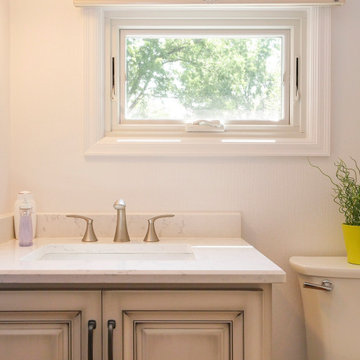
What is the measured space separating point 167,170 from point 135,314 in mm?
716

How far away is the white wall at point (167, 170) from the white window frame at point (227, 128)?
0.04 m

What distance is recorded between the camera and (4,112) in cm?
176

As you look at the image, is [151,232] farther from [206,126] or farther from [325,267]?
[325,267]

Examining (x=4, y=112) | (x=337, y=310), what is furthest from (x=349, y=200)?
(x=4, y=112)

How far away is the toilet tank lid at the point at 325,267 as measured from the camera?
5.14ft

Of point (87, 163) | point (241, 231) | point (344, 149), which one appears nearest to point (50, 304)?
point (87, 163)

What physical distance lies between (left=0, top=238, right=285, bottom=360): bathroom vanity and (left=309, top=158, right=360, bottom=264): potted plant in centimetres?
53

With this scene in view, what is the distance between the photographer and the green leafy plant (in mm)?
1634

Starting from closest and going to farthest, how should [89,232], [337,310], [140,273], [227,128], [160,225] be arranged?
1. [140,273]
2. [337,310]
3. [89,232]
4. [160,225]
5. [227,128]

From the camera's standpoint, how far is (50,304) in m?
1.22

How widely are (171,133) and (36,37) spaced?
24.9 inches

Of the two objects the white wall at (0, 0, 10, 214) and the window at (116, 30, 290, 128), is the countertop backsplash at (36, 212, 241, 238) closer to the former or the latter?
the white wall at (0, 0, 10, 214)

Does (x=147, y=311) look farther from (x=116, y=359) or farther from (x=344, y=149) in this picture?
(x=344, y=149)

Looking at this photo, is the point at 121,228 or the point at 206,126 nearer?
the point at 121,228
